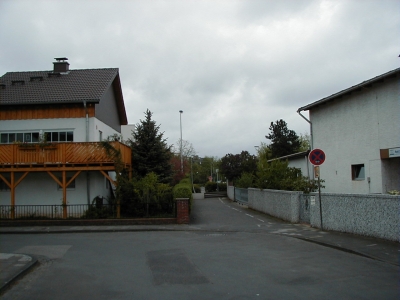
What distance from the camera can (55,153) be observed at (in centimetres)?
2145

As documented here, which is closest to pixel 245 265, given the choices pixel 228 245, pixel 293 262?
pixel 293 262

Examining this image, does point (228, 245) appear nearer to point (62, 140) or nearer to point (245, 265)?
point (245, 265)

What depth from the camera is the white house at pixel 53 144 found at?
70.2 ft

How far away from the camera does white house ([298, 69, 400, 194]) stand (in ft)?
59.7

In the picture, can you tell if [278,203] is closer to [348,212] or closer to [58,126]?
[348,212]

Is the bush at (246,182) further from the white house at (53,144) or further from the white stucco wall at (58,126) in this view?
the white stucco wall at (58,126)

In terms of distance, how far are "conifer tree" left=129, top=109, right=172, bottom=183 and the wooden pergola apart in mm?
5515

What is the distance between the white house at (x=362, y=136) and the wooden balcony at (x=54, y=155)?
1159 cm

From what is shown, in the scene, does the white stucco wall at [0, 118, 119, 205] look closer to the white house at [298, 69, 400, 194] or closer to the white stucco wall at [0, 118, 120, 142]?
the white stucco wall at [0, 118, 120, 142]

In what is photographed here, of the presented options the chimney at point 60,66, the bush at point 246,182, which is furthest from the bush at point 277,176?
the chimney at point 60,66

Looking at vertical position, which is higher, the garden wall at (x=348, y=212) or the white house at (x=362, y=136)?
the white house at (x=362, y=136)

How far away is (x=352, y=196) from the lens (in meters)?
14.8

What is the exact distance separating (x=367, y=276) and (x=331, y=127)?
51.3 ft

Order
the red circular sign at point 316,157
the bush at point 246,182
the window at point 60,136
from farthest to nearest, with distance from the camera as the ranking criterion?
the bush at point 246,182, the window at point 60,136, the red circular sign at point 316,157
